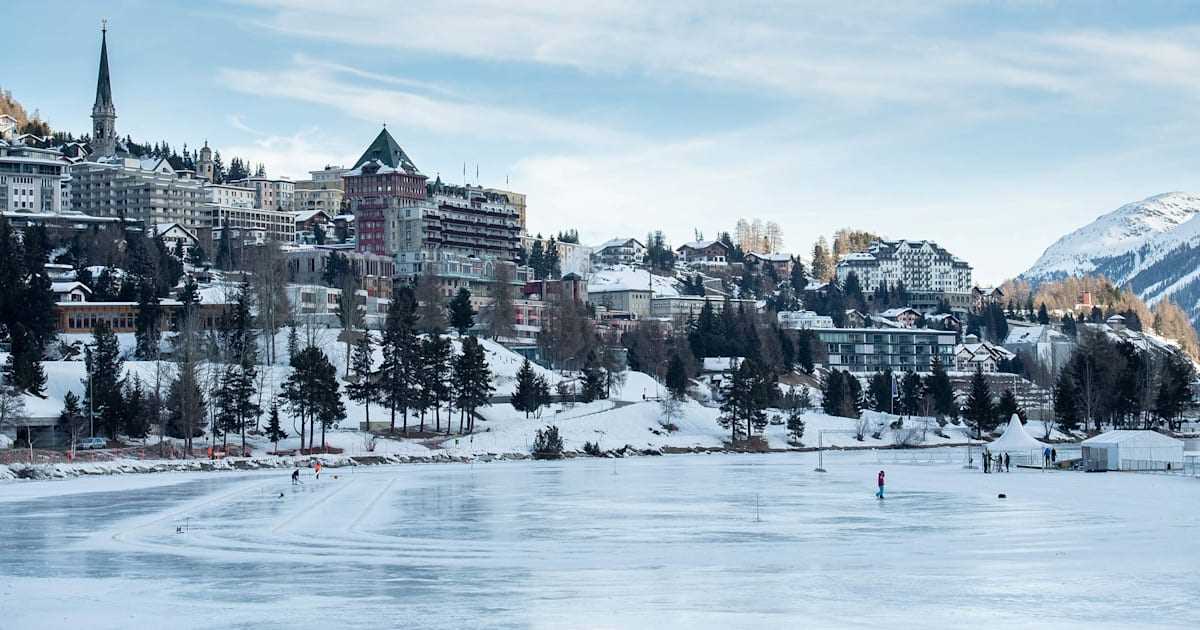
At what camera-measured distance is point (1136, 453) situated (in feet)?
254

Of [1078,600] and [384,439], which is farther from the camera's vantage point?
[384,439]

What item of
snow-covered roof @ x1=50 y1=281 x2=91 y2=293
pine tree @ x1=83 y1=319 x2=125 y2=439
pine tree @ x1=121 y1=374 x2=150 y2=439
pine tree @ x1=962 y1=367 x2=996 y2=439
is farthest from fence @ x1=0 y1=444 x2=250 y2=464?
pine tree @ x1=962 y1=367 x2=996 y2=439

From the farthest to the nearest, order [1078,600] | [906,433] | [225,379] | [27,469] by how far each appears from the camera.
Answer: [906,433] → [225,379] → [27,469] → [1078,600]

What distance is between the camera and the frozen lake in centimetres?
2903

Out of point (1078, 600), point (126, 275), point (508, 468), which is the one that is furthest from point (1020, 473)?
point (126, 275)

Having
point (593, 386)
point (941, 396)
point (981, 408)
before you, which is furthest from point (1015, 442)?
point (941, 396)

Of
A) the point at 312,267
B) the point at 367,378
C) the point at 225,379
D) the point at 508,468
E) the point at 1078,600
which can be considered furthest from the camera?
the point at 312,267

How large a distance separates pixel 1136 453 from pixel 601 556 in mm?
49181

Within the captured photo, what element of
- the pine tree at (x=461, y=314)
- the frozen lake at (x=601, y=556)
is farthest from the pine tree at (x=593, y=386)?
the frozen lake at (x=601, y=556)

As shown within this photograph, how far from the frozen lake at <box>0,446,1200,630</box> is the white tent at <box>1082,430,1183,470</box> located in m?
10.9

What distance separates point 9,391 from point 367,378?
2643cm

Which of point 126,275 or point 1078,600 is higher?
point 126,275

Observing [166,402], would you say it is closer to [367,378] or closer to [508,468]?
[367,378]

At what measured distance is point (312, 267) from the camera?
18475 cm
